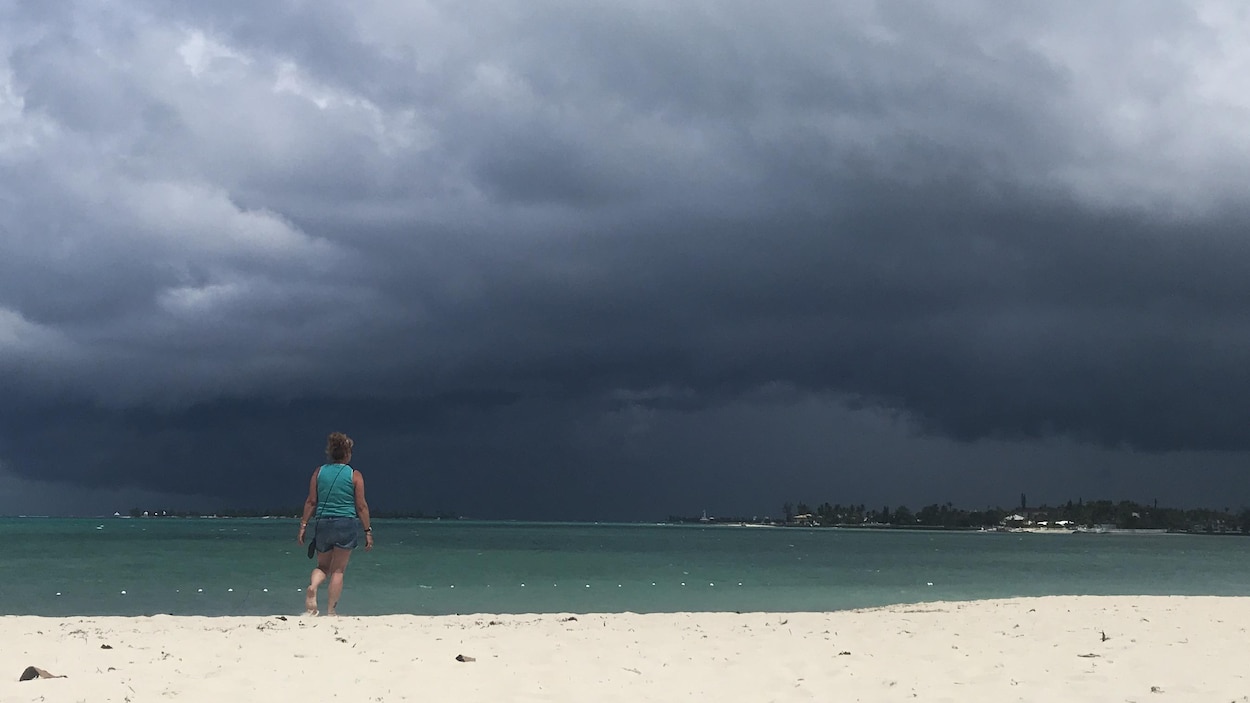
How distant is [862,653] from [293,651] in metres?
5.09

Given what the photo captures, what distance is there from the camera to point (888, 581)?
31.3 metres

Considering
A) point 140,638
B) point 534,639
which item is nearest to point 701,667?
point 534,639

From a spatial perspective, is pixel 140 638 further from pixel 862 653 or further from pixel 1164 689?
pixel 1164 689

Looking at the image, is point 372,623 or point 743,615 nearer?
point 372,623

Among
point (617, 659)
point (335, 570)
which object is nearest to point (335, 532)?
point (335, 570)

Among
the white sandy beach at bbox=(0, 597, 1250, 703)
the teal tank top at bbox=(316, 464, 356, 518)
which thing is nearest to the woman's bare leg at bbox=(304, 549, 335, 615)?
the white sandy beach at bbox=(0, 597, 1250, 703)

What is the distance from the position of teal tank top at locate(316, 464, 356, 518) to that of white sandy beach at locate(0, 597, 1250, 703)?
1.18 m

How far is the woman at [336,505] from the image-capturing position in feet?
36.5

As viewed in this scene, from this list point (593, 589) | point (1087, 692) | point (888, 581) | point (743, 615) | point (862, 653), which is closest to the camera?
point (1087, 692)

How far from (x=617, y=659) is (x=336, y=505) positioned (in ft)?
13.5

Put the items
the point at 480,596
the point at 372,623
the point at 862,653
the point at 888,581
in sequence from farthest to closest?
the point at 888,581 < the point at 480,596 < the point at 372,623 < the point at 862,653

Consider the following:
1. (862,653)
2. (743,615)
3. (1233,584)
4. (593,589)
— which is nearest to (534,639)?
(862,653)

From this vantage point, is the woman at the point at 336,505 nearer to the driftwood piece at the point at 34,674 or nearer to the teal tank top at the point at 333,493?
the teal tank top at the point at 333,493

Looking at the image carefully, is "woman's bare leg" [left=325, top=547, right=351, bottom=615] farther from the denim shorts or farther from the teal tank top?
the teal tank top
